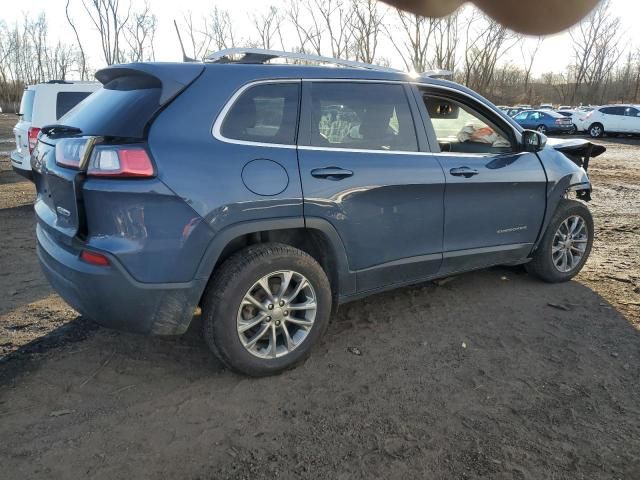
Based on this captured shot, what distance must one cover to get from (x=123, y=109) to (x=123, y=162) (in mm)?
395

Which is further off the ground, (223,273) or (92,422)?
(223,273)

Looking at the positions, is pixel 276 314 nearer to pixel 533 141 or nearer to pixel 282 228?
pixel 282 228

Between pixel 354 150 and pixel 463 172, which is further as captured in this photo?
pixel 463 172

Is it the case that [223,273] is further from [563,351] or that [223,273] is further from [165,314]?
[563,351]

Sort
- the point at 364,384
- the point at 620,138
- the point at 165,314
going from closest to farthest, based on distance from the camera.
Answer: the point at 165,314 < the point at 364,384 < the point at 620,138

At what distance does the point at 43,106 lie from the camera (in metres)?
7.93

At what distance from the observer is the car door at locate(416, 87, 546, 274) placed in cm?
373

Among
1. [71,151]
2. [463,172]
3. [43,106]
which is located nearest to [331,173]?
[463,172]

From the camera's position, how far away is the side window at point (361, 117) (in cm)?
318

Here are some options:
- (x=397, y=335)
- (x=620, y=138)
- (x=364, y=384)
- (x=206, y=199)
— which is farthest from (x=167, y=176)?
(x=620, y=138)

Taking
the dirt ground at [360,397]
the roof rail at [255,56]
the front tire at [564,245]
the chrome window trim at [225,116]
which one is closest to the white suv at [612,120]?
the front tire at [564,245]

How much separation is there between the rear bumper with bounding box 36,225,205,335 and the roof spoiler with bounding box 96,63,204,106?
3.05 ft

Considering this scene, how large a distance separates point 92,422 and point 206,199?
1.28 m

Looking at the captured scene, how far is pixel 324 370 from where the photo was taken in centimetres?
315
